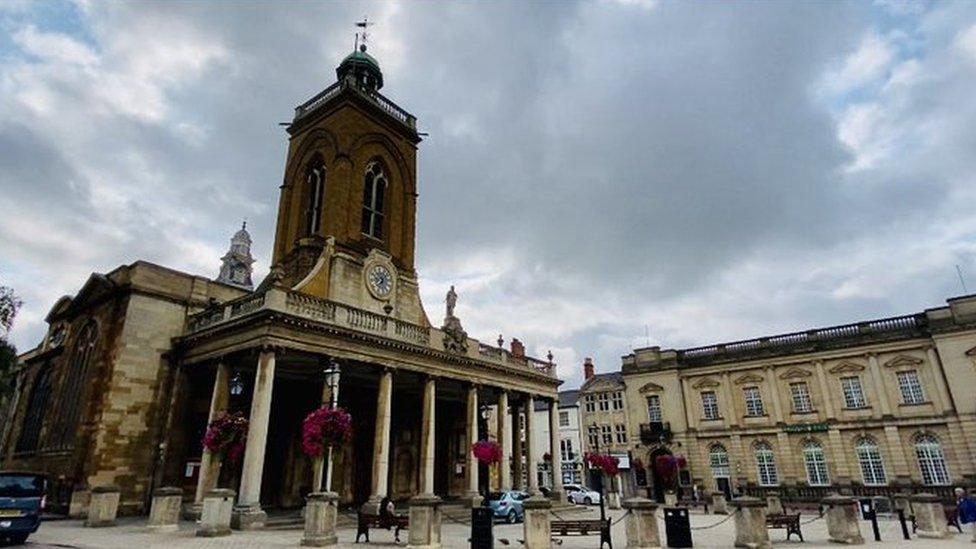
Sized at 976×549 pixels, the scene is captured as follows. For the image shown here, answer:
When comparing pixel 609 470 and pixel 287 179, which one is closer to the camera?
pixel 609 470

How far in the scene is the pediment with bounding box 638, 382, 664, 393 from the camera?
141ft

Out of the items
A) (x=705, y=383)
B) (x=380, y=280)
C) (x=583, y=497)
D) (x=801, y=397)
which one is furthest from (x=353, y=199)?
(x=801, y=397)

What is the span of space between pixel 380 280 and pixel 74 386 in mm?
15066

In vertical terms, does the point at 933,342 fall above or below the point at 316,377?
above

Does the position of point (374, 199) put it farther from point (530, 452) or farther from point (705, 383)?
point (705, 383)

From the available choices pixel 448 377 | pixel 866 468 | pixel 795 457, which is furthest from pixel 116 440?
pixel 866 468

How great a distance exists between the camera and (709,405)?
4128 cm

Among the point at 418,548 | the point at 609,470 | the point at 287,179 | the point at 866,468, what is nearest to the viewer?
the point at 418,548

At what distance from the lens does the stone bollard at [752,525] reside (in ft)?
42.8

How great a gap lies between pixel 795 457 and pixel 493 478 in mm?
21545

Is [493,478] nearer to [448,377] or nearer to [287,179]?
[448,377]

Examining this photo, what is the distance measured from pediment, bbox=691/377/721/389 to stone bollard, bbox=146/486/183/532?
3693 centimetres

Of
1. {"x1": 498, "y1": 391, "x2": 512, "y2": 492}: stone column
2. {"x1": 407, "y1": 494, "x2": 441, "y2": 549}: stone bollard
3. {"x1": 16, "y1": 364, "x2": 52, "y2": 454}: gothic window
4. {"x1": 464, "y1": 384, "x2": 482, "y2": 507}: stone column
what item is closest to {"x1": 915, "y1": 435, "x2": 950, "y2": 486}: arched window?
{"x1": 498, "y1": 391, "x2": 512, "y2": 492}: stone column

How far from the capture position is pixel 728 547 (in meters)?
13.5
